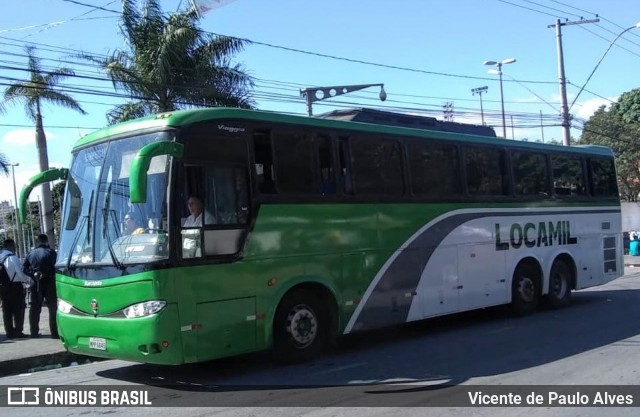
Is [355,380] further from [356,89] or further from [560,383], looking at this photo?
[356,89]

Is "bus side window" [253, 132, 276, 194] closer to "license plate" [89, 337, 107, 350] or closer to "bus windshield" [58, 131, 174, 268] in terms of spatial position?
"bus windshield" [58, 131, 174, 268]

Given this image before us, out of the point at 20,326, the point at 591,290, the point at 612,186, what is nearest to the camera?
the point at 20,326

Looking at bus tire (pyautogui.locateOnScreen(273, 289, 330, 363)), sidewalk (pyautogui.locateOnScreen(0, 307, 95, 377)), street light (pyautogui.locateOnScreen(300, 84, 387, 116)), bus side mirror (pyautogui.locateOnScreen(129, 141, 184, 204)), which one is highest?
street light (pyautogui.locateOnScreen(300, 84, 387, 116))

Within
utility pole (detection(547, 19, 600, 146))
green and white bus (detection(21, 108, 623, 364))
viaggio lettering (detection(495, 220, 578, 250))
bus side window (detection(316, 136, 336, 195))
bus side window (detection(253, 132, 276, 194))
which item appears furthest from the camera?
utility pole (detection(547, 19, 600, 146))

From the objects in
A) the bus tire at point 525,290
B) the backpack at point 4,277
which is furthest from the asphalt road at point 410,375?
the backpack at point 4,277

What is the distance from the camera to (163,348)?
7.09 meters

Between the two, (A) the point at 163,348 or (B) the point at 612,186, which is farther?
(B) the point at 612,186

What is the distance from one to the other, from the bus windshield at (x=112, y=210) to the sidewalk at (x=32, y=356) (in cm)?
231

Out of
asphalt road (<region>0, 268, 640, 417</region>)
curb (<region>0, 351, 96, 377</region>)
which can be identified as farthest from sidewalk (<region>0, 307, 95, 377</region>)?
asphalt road (<region>0, 268, 640, 417</region>)

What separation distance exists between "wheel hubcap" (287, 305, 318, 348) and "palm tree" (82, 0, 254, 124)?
11.2m

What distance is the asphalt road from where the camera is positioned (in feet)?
21.3

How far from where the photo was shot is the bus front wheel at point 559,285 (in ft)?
44.8

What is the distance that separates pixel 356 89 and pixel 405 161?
28.1 feet

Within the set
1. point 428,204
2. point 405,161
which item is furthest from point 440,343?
point 405,161
